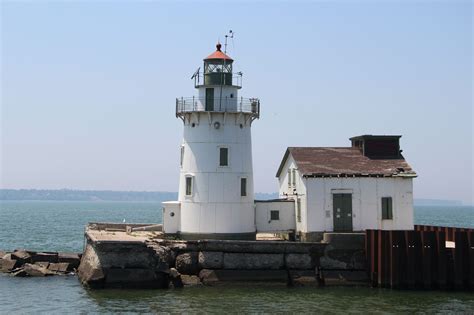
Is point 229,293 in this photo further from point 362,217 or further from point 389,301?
point 362,217

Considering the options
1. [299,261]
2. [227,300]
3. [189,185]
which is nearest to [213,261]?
[227,300]

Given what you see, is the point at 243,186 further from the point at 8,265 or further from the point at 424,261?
the point at 8,265

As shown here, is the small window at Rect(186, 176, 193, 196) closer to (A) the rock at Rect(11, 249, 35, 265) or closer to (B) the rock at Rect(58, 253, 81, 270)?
(B) the rock at Rect(58, 253, 81, 270)

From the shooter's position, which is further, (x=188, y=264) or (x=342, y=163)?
(x=342, y=163)

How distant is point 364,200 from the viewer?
33.8 metres

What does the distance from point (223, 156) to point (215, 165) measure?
653 millimetres

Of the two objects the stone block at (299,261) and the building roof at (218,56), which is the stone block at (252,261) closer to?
the stone block at (299,261)

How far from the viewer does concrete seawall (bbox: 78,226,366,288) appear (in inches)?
1167

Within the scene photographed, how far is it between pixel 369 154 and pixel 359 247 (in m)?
6.52

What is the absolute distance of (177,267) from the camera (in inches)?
1211

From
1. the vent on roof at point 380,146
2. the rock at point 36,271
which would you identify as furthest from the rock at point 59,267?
the vent on roof at point 380,146

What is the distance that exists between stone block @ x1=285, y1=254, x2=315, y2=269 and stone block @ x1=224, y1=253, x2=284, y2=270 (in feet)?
1.08

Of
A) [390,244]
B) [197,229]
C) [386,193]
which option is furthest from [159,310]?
[386,193]

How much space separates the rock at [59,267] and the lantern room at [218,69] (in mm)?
12223
